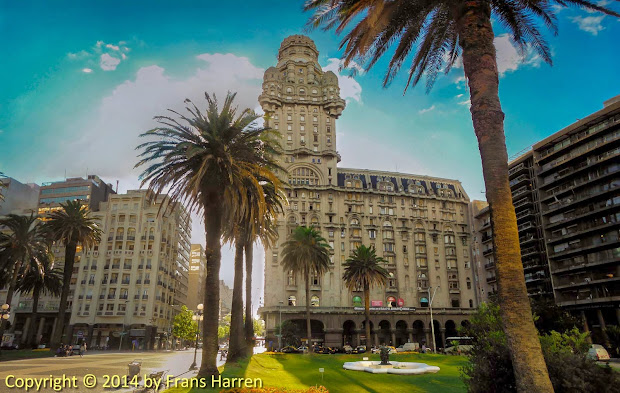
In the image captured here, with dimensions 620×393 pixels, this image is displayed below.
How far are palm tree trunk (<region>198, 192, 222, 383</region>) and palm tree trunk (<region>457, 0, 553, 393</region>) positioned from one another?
15.3m

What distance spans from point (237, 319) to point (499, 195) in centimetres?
2560

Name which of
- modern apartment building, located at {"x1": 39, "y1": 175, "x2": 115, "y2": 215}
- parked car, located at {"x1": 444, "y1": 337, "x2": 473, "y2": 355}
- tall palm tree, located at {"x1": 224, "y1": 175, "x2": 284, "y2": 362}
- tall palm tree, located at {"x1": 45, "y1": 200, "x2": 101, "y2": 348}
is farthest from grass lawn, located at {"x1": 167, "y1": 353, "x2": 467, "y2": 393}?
modern apartment building, located at {"x1": 39, "y1": 175, "x2": 115, "y2": 215}

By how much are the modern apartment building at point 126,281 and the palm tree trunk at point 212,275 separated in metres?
60.8

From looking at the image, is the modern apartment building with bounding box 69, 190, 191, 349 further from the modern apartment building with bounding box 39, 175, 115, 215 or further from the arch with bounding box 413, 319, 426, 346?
the arch with bounding box 413, 319, 426, 346

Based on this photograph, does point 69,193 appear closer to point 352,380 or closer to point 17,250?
point 17,250

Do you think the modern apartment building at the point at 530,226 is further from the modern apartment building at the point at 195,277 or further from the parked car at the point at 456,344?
the modern apartment building at the point at 195,277

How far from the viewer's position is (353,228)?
90688 mm

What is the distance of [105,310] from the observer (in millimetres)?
83188

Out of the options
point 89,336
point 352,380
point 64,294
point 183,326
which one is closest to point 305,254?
point 64,294

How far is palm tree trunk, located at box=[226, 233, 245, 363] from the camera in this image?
31062 millimetres

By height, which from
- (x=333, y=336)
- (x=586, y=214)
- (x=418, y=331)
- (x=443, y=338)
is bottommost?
(x=443, y=338)

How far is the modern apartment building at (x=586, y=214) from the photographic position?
59750 mm

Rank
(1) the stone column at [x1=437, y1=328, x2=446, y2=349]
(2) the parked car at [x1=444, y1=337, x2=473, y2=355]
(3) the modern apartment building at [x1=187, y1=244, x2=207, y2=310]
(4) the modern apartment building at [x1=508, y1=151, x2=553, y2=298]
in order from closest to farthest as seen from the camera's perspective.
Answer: (2) the parked car at [x1=444, y1=337, x2=473, y2=355]
(4) the modern apartment building at [x1=508, y1=151, x2=553, y2=298]
(1) the stone column at [x1=437, y1=328, x2=446, y2=349]
(3) the modern apartment building at [x1=187, y1=244, x2=207, y2=310]

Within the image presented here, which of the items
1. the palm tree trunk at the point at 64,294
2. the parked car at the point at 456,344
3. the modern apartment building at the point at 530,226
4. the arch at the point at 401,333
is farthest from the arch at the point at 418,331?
the palm tree trunk at the point at 64,294
